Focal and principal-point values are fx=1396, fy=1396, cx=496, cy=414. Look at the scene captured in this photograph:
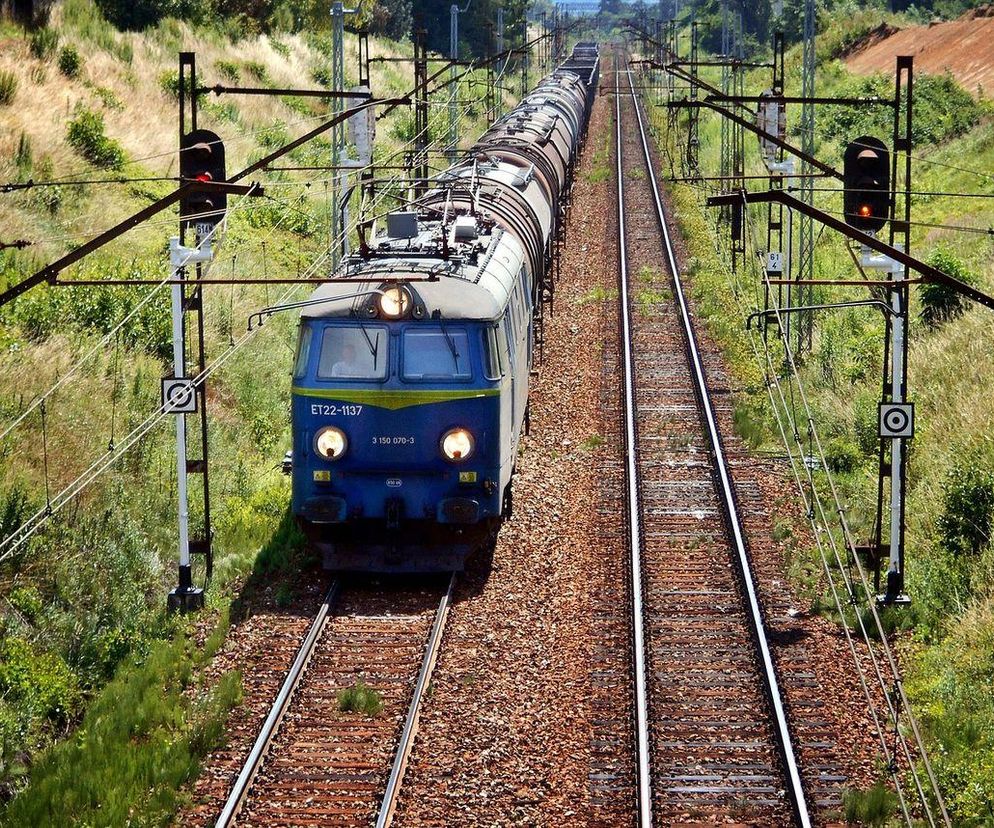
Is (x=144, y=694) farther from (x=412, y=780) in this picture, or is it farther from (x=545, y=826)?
(x=545, y=826)

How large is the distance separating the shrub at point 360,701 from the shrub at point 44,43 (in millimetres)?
25917

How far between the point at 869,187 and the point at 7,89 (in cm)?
2187

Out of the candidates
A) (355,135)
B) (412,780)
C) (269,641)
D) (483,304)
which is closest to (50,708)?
(269,641)

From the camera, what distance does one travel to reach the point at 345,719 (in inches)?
439

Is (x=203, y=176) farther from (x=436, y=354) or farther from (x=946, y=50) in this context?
(x=946, y=50)

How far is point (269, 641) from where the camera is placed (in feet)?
41.7

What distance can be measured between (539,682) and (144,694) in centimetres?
329

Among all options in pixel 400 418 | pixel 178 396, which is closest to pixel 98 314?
pixel 178 396

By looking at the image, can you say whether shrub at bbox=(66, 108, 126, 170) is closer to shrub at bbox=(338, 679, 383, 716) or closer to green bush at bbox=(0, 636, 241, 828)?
green bush at bbox=(0, 636, 241, 828)

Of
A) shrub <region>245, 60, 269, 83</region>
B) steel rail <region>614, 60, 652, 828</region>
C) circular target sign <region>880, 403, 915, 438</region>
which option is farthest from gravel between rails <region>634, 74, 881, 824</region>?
shrub <region>245, 60, 269, 83</region>

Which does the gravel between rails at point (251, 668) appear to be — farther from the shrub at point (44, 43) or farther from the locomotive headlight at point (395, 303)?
the shrub at point (44, 43)

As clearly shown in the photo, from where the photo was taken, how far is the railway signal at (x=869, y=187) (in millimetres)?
12953

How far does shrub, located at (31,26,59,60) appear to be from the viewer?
3322 cm

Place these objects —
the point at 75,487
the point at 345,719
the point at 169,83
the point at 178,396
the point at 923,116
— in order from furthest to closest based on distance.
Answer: the point at 923,116 < the point at 169,83 < the point at 75,487 < the point at 178,396 < the point at 345,719
